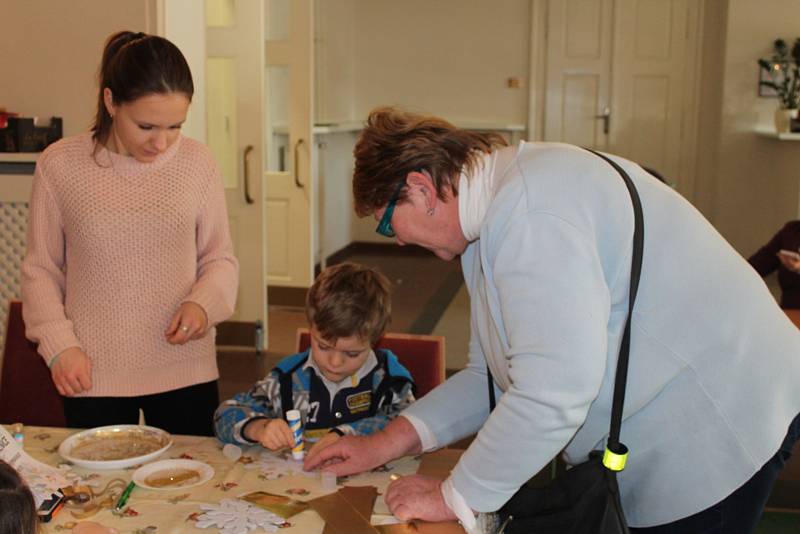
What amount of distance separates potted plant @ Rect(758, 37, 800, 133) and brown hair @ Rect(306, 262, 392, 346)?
617 centimetres

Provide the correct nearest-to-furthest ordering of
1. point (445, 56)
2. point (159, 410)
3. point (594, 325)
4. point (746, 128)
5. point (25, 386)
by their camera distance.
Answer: point (594, 325) < point (159, 410) < point (25, 386) < point (746, 128) < point (445, 56)

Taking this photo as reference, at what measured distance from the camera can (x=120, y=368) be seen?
2027mm

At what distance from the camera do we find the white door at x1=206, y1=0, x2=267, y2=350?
211 inches

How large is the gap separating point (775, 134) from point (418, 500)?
6537 mm

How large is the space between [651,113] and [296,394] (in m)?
Result: 7.53

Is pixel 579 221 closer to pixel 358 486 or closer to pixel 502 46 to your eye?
pixel 358 486

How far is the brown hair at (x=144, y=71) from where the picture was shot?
192cm

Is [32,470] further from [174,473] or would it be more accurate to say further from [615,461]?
[615,461]

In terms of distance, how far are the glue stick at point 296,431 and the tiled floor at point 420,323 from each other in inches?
79.2

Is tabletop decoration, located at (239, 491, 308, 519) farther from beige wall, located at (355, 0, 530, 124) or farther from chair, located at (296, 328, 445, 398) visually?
beige wall, located at (355, 0, 530, 124)

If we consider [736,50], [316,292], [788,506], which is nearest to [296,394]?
[316,292]

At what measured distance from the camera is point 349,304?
2037 millimetres

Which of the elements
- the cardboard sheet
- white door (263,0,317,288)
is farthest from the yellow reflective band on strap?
white door (263,0,317,288)

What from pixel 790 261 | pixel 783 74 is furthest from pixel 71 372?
pixel 783 74
